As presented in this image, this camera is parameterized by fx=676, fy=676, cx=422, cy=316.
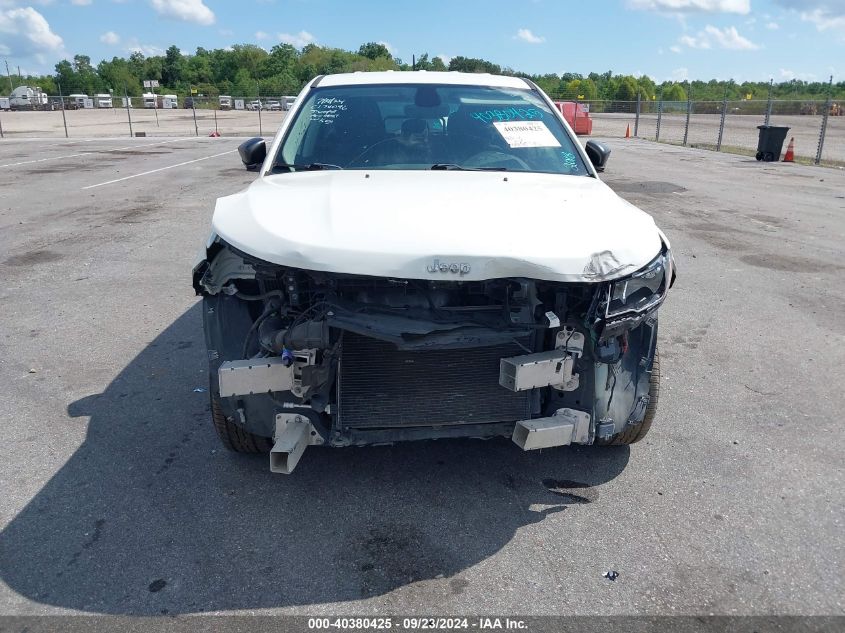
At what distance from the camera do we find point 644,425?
11.5ft

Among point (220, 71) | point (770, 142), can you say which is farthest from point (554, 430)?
point (220, 71)

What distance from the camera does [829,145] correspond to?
27016 mm

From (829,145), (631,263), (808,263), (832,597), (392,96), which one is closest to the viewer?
(832,597)

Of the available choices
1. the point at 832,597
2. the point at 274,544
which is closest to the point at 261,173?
the point at 274,544

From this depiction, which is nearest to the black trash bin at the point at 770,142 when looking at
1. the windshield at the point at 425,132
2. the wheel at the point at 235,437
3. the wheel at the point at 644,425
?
the windshield at the point at 425,132

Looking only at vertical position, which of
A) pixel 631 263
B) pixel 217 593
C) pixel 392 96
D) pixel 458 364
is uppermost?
pixel 392 96

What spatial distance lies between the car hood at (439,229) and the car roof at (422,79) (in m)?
1.40

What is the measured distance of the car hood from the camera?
2674mm

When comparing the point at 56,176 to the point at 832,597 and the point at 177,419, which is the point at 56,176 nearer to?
the point at 177,419

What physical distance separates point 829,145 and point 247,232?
3021 cm

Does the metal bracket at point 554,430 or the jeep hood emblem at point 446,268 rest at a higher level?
the jeep hood emblem at point 446,268

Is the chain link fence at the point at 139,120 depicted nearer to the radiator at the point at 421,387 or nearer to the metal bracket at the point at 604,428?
the radiator at the point at 421,387

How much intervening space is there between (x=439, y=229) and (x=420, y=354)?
1.88 feet

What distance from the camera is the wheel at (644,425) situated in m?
3.44
